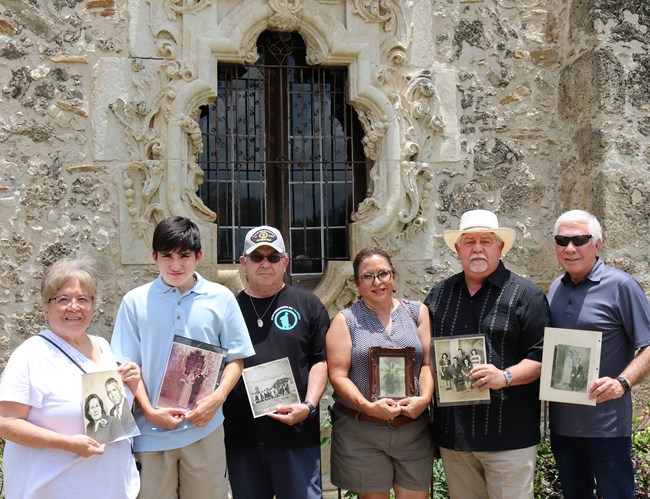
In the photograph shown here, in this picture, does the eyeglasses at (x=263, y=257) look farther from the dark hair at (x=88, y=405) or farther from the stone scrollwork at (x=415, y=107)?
the stone scrollwork at (x=415, y=107)

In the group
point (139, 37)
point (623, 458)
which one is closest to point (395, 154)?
point (139, 37)

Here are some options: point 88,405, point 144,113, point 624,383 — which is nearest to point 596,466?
point 624,383

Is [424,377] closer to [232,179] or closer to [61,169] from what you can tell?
[232,179]

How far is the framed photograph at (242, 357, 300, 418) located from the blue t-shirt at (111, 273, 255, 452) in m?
0.13

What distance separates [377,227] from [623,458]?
2768 mm

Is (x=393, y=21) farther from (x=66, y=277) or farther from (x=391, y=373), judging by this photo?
(x=66, y=277)

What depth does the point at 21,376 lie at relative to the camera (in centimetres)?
264

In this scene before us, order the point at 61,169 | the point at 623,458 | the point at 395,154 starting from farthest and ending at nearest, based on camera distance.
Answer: the point at 395,154, the point at 61,169, the point at 623,458

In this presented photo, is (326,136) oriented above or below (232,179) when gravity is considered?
above

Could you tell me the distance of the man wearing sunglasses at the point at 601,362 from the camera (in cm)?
327

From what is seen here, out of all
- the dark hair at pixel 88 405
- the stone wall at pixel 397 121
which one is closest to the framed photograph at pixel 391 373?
the dark hair at pixel 88 405

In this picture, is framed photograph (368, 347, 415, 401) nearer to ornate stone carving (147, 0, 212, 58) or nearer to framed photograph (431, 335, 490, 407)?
framed photograph (431, 335, 490, 407)

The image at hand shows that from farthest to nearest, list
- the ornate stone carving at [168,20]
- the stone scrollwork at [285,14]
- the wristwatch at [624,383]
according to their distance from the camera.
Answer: the stone scrollwork at [285,14]
the ornate stone carving at [168,20]
the wristwatch at [624,383]

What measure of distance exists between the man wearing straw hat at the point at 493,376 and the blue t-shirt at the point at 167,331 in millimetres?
1063
